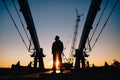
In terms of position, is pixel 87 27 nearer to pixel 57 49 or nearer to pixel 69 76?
pixel 57 49

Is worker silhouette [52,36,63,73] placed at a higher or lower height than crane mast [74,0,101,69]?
lower

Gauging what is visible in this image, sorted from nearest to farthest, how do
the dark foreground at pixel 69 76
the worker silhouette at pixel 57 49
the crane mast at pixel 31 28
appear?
the dark foreground at pixel 69 76
the worker silhouette at pixel 57 49
the crane mast at pixel 31 28

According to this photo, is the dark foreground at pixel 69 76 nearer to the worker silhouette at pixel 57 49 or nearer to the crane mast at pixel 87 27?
the worker silhouette at pixel 57 49

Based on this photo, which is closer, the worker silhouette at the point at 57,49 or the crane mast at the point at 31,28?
the worker silhouette at the point at 57,49

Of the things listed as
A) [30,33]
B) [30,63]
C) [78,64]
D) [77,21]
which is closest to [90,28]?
[30,33]

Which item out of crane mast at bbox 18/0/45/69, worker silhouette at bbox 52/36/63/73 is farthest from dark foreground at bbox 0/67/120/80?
crane mast at bbox 18/0/45/69

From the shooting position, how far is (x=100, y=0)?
9727 mm

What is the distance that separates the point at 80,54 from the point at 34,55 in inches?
179

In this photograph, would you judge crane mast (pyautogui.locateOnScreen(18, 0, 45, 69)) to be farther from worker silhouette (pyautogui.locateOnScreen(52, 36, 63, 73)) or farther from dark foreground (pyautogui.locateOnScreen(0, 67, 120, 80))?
dark foreground (pyautogui.locateOnScreen(0, 67, 120, 80))

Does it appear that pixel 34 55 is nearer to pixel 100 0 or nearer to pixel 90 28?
pixel 90 28

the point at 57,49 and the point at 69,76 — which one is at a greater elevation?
the point at 57,49

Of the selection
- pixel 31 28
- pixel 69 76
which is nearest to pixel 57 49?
pixel 69 76

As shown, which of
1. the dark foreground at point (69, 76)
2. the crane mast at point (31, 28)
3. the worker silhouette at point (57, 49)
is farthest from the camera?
the crane mast at point (31, 28)

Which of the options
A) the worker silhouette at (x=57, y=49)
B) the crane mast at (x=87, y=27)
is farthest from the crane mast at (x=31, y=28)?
the crane mast at (x=87, y=27)
